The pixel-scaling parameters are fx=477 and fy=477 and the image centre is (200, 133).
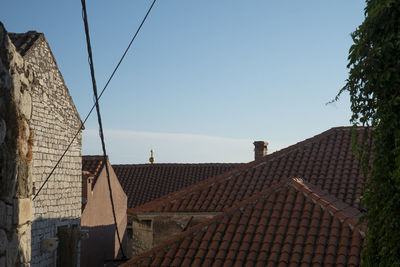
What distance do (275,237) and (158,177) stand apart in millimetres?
17386

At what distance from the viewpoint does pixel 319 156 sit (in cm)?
1231

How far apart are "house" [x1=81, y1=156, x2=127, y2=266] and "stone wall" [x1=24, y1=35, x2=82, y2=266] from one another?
3619 mm

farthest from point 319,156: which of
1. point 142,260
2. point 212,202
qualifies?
point 142,260

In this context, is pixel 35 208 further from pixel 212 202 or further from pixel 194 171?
pixel 194 171

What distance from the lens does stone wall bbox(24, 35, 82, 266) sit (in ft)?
34.0

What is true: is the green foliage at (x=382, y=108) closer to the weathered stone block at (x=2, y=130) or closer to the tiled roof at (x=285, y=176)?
the weathered stone block at (x=2, y=130)

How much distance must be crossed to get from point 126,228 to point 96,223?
4.48 metres

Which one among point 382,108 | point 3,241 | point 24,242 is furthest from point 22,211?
point 382,108

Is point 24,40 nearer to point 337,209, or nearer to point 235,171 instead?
point 235,171

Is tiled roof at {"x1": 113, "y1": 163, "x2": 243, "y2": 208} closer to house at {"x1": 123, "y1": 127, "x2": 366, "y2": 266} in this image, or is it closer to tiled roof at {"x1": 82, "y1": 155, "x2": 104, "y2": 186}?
tiled roof at {"x1": 82, "y1": 155, "x2": 104, "y2": 186}

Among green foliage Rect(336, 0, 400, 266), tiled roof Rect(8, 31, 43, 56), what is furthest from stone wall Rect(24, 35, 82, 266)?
green foliage Rect(336, 0, 400, 266)

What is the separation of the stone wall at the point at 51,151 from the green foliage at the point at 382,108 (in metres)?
6.73

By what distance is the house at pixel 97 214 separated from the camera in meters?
16.5

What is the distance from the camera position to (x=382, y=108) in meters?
5.47
